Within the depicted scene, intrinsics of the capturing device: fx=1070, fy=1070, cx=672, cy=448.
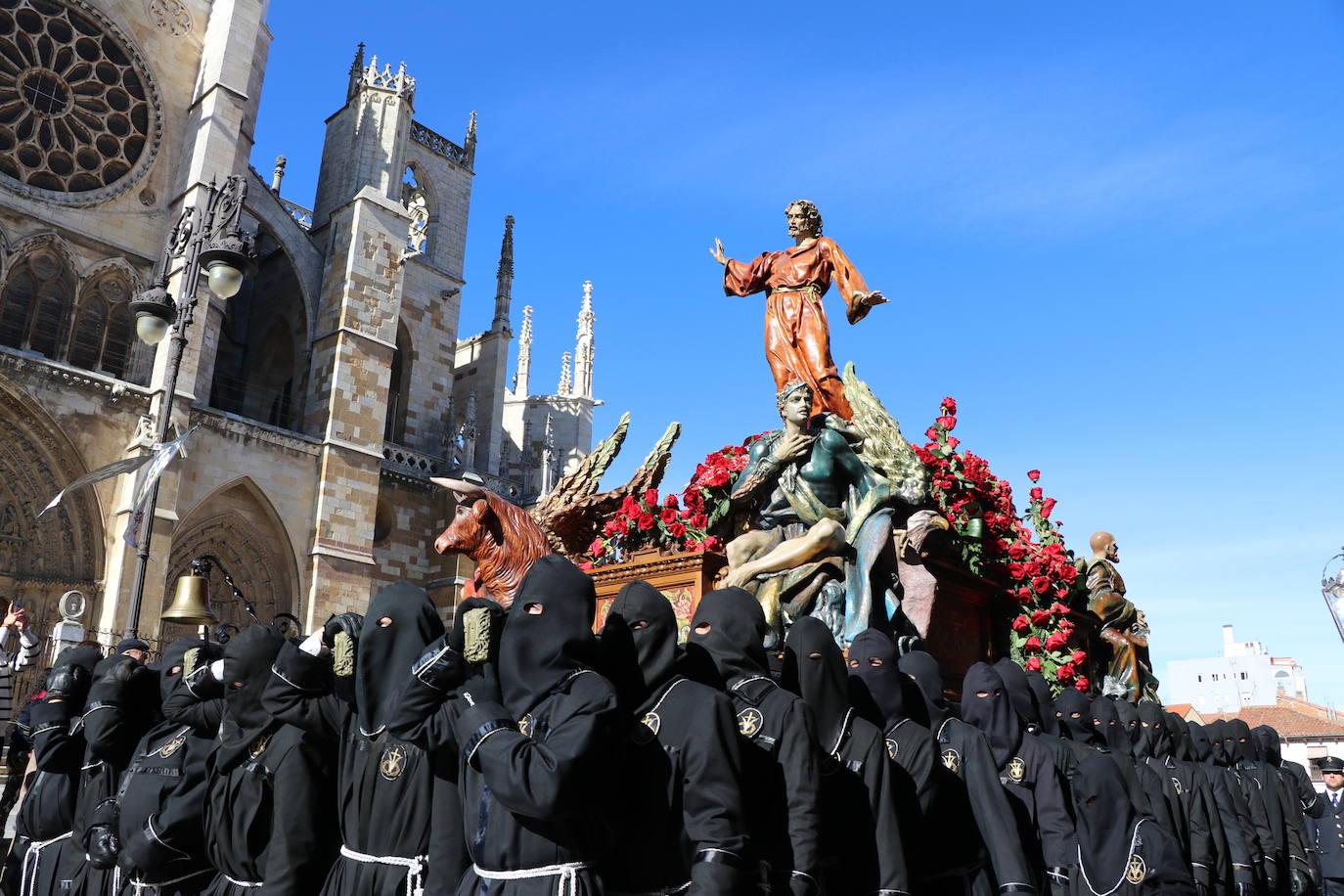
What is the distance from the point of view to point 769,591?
6781mm

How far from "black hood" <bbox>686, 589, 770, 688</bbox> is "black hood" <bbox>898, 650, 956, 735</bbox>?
1.39m

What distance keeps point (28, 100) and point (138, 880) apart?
2252 centimetres

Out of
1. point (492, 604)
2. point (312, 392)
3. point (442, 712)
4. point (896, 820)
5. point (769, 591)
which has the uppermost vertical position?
point (312, 392)

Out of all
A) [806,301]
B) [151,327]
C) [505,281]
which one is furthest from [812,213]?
[505,281]

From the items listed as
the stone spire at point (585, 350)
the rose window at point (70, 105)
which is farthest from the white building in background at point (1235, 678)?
the rose window at point (70, 105)

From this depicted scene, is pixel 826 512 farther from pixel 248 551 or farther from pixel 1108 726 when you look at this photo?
pixel 248 551

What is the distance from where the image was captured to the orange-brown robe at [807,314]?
26.9ft

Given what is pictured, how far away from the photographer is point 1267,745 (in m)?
10.4

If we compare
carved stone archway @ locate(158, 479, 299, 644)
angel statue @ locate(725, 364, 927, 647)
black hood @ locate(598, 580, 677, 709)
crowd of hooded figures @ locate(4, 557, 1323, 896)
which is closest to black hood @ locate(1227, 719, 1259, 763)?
angel statue @ locate(725, 364, 927, 647)

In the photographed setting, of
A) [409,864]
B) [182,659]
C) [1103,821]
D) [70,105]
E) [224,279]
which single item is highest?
[70,105]

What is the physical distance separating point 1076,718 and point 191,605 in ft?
24.8

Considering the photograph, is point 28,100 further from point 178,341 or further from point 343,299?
point 178,341

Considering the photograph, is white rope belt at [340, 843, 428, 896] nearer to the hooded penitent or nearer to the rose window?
the hooded penitent

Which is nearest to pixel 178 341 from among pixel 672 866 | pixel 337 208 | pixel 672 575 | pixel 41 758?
pixel 41 758
